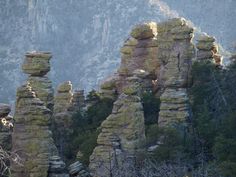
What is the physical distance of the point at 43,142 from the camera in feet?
83.1

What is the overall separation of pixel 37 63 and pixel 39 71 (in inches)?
15.9

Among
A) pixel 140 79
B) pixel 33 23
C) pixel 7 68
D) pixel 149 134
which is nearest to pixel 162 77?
pixel 140 79

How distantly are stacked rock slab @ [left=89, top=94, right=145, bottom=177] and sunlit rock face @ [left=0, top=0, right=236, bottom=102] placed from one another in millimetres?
81289

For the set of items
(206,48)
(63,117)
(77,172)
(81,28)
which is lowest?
(77,172)

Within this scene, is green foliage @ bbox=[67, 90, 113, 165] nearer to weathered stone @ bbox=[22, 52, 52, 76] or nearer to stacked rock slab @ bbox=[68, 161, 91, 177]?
weathered stone @ bbox=[22, 52, 52, 76]

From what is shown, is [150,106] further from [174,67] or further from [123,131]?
[123,131]

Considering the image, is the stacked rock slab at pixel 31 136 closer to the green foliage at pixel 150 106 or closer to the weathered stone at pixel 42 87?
the weathered stone at pixel 42 87

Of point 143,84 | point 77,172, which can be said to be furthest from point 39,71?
point 77,172

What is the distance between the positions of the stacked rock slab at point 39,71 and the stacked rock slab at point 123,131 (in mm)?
4463

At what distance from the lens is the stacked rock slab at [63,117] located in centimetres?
3566

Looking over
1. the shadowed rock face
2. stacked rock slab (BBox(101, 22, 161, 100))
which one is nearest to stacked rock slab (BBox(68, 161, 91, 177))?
the shadowed rock face

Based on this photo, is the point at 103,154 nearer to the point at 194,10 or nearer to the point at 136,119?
the point at 136,119

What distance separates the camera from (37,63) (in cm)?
3288

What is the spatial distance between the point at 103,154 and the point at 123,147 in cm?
75
